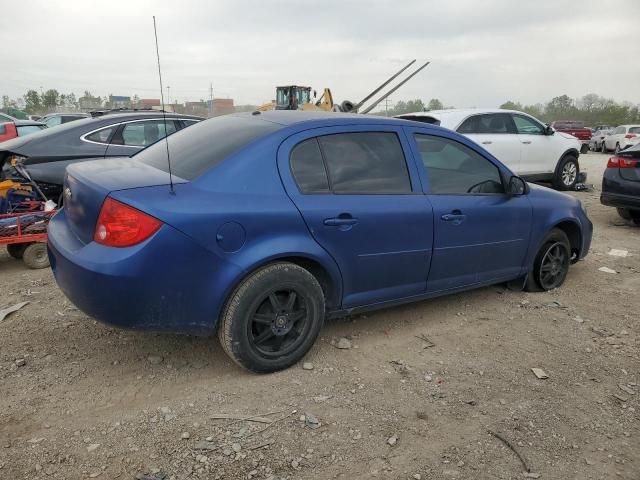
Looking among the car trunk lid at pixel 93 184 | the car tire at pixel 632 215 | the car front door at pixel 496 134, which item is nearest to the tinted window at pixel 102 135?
the car trunk lid at pixel 93 184

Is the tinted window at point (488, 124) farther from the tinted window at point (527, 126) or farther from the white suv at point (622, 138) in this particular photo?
the white suv at point (622, 138)

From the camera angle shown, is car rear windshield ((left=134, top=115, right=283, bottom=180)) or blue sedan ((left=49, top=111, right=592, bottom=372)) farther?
car rear windshield ((left=134, top=115, right=283, bottom=180))

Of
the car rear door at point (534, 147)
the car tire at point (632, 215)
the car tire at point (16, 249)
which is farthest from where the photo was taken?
the car rear door at point (534, 147)

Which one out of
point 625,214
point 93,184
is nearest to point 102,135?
point 93,184

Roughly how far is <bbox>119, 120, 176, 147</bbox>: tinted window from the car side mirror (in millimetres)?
4328

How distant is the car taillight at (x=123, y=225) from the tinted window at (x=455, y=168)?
6.65ft

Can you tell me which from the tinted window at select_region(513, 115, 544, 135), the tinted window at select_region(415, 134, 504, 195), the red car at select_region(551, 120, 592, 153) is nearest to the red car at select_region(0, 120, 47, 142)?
the tinted window at select_region(415, 134, 504, 195)

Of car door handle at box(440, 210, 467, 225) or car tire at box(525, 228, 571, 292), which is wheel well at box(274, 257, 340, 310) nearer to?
car door handle at box(440, 210, 467, 225)

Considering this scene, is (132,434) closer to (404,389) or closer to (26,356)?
(26,356)

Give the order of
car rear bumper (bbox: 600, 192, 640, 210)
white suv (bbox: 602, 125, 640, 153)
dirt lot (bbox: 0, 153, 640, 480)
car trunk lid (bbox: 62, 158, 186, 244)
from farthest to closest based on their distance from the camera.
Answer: white suv (bbox: 602, 125, 640, 153) < car rear bumper (bbox: 600, 192, 640, 210) < car trunk lid (bbox: 62, 158, 186, 244) < dirt lot (bbox: 0, 153, 640, 480)

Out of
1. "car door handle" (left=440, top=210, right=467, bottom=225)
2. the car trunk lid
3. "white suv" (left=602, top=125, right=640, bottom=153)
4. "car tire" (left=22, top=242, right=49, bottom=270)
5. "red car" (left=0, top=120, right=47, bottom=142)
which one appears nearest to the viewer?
the car trunk lid

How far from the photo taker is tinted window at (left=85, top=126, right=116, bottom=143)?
238 inches

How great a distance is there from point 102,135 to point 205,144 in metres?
3.45

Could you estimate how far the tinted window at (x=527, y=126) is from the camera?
9578 millimetres
